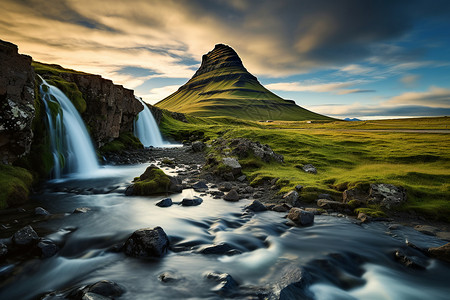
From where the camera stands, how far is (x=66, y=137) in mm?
22297

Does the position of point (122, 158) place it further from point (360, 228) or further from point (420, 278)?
point (420, 278)

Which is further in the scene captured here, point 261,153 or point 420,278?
point 261,153

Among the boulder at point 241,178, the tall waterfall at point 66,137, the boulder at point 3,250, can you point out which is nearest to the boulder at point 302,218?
the boulder at point 241,178

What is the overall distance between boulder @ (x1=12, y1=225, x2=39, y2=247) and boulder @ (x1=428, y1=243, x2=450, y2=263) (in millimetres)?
15267

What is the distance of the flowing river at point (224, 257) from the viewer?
7012 millimetres

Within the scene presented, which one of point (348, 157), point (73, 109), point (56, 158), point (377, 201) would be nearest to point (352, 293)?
point (377, 201)

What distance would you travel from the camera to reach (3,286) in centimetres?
654

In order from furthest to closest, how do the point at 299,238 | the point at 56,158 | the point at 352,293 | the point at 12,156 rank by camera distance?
the point at 56,158 → the point at 12,156 → the point at 299,238 → the point at 352,293

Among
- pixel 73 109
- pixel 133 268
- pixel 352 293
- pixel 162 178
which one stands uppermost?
pixel 73 109

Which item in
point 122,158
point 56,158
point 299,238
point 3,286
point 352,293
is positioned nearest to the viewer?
point 3,286

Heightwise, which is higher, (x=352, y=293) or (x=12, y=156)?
(x=12, y=156)

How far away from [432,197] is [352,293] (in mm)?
10934

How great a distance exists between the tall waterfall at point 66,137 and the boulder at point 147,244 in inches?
587

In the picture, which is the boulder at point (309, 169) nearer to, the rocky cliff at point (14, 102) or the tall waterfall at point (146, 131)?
the rocky cliff at point (14, 102)
